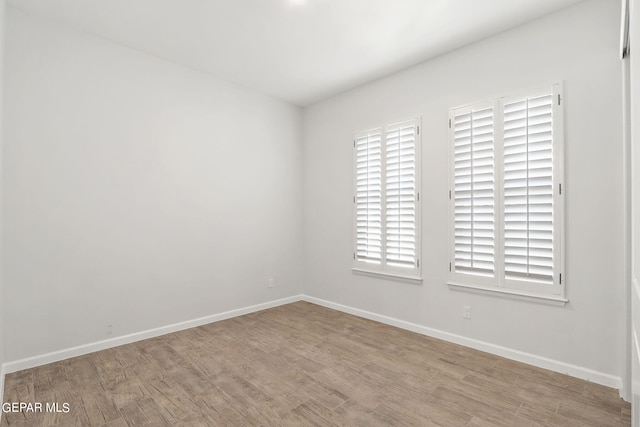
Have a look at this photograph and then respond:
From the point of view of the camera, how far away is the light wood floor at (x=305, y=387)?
203 centimetres

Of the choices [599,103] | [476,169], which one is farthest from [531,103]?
[476,169]

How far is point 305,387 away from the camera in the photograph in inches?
94.3

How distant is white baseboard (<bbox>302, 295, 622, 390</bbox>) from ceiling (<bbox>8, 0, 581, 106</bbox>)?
280 cm

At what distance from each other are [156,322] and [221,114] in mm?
2455

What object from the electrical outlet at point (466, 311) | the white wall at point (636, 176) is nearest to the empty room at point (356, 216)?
the electrical outlet at point (466, 311)

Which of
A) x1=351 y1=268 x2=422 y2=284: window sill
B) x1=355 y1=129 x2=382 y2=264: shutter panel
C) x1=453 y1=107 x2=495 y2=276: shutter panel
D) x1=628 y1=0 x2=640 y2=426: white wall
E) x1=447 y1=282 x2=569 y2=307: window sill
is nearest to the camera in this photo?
x1=628 y1=0 x2=640 y2=426: white wall

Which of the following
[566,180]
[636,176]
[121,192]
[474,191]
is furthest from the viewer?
[121,192]

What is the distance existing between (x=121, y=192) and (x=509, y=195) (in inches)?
140

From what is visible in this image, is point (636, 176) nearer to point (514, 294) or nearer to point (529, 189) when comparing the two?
point (529, 189)

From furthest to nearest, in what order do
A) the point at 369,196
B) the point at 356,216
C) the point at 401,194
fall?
the point at 356,216, the point at 369,196, the point at 401,194

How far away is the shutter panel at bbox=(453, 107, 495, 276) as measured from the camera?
293 cm

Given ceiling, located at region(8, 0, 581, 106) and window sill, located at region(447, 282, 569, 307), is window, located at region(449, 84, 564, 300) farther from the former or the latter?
ceiling, located at region(8, 0, 581, 106)

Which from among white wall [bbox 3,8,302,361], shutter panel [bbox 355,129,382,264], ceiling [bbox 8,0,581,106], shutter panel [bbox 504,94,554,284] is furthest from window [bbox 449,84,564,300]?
white wall [bbox 3,8,302,361]

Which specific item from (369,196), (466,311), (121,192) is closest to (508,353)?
(466,311)
